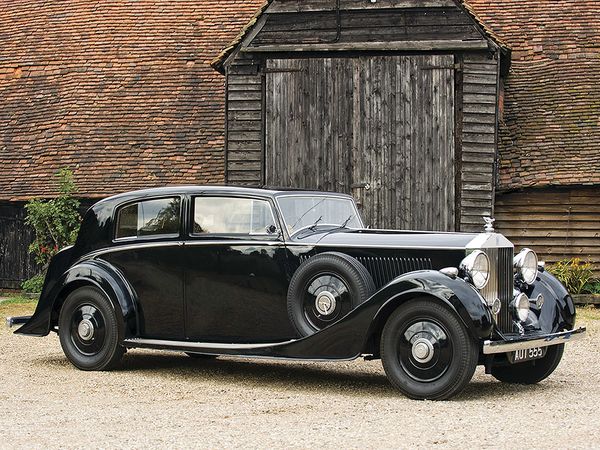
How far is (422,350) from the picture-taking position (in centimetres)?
796

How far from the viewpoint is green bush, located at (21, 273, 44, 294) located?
20.2 m

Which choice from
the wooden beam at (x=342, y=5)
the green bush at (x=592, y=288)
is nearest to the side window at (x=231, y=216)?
the wooden beam at (x=342, y=5)

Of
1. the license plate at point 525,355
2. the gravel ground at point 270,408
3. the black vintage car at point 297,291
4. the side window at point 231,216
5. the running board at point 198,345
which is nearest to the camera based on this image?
the gravel ground at point 270,408

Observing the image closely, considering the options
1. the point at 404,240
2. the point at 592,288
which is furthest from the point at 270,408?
the point at 592,288

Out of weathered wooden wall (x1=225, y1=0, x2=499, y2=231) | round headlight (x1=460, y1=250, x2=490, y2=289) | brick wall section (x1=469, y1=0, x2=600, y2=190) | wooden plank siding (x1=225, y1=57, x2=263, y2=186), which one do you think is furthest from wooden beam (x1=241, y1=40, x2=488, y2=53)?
round headlight (x1=460, y1=250, x2=490, y2=289)

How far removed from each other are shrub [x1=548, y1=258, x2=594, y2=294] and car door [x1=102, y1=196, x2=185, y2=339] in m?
Answer: 10.2

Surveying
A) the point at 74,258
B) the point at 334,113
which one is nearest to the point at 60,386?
the point at 74,258

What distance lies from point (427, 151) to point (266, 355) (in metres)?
9.95

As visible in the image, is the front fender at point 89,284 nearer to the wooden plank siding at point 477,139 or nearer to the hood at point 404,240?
the hood at point 404,240

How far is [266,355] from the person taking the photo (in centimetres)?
874

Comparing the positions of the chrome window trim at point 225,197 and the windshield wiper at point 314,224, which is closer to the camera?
the chrome window trim at point 225,197

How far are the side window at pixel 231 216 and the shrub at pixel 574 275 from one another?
10.2 meters

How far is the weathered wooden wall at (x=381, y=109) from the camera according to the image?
59.1 ft

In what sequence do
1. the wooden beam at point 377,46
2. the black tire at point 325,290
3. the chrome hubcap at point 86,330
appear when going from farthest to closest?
the wooden beam at point 377,46 < the chrome hubcap at point 86,330 < the black tire at point 325,290
